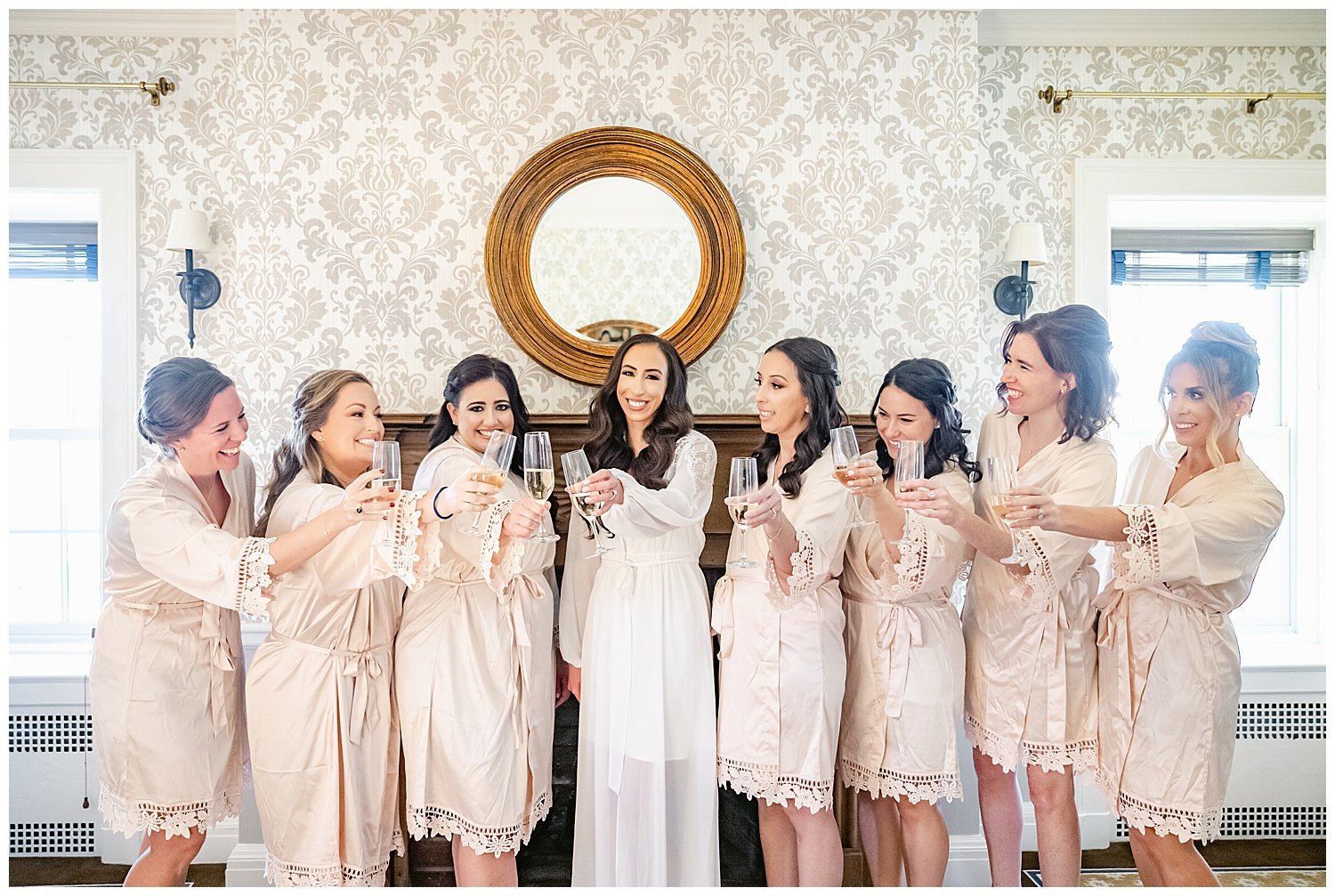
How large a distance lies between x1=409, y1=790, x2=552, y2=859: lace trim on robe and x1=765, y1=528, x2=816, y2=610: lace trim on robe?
951mm

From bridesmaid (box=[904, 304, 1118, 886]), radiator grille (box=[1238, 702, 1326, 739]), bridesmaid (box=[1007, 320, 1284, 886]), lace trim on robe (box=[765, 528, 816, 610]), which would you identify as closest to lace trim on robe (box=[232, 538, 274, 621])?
lace trim on robe (box=[765, 528, 816, 610])

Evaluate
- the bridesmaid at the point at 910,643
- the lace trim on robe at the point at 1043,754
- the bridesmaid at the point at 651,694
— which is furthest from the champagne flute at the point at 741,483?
the lace trim on robe at the point at 1043,754

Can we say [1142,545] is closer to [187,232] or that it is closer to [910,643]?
[910,643]

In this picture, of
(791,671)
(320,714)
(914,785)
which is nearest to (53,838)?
(320,714)

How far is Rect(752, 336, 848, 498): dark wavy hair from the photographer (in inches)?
101

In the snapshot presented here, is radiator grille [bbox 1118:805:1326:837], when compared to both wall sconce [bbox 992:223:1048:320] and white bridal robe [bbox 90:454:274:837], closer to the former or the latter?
A: wall sconce [bbox 992:223:1048:320]

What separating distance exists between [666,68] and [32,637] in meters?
3.90

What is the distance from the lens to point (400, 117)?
328cm

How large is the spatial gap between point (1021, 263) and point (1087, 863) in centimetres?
240

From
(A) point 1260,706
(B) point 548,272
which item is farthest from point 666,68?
(A) point 1260,706

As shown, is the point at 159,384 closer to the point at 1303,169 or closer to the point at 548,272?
the point at 548,272

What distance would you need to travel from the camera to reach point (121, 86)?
3395 millimetres

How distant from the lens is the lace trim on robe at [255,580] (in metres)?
2.13

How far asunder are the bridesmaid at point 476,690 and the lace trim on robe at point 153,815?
541mm
